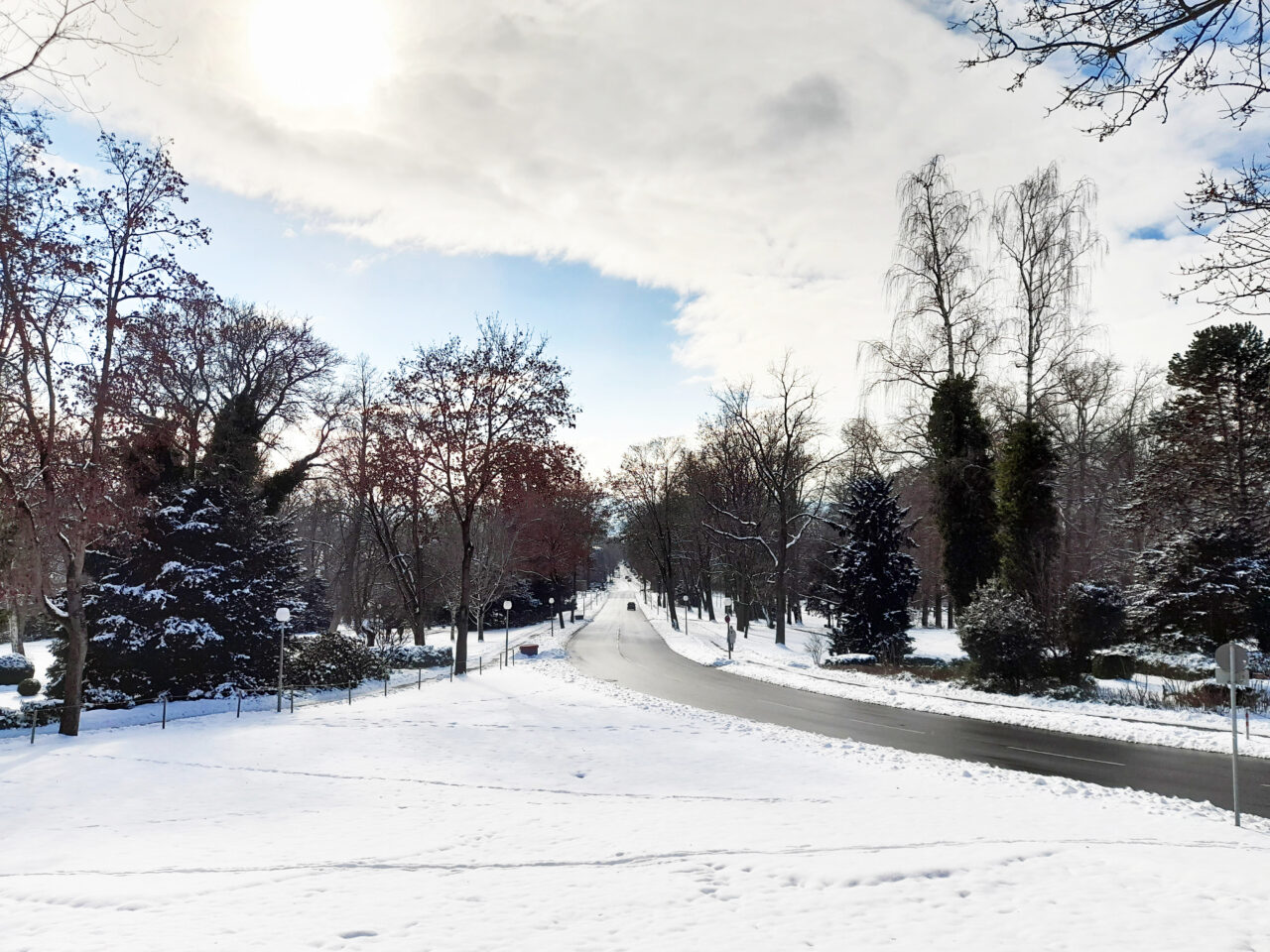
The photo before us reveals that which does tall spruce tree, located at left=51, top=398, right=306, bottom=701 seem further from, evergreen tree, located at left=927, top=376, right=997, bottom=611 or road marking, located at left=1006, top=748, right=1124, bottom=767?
evergreen tree, located at left=927, top=376, right=997, bottom=611

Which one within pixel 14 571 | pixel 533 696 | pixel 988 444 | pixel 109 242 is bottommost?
pixel 533 696

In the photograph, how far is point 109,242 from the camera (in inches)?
715

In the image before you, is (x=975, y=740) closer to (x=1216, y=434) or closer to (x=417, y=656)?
(x=1216, y=434)

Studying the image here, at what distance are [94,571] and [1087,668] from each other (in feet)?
104

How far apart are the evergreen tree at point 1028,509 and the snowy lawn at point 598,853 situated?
15028mm

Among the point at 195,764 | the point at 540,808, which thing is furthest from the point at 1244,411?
the point at 195,764

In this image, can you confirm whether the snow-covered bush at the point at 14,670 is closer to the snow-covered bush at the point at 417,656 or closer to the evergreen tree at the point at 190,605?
the evergreen tree at the point at 190,605

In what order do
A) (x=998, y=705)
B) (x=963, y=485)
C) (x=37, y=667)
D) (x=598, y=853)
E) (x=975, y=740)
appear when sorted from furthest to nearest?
(x=37, y=667)
(x=963, y=485)
(x=998, y=705)
(x=975, y=740)
(x=598, y=853)

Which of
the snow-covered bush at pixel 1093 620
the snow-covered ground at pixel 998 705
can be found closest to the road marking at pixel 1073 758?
the snow-covered ground at pixel 998 705

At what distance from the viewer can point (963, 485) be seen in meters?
30.6

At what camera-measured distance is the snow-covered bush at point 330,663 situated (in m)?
25.8

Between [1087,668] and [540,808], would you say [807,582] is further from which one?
[540,808]

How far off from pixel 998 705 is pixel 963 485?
34.6 ft

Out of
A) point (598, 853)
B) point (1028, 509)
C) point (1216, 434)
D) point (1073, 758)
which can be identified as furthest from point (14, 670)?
point (1216, 434)
